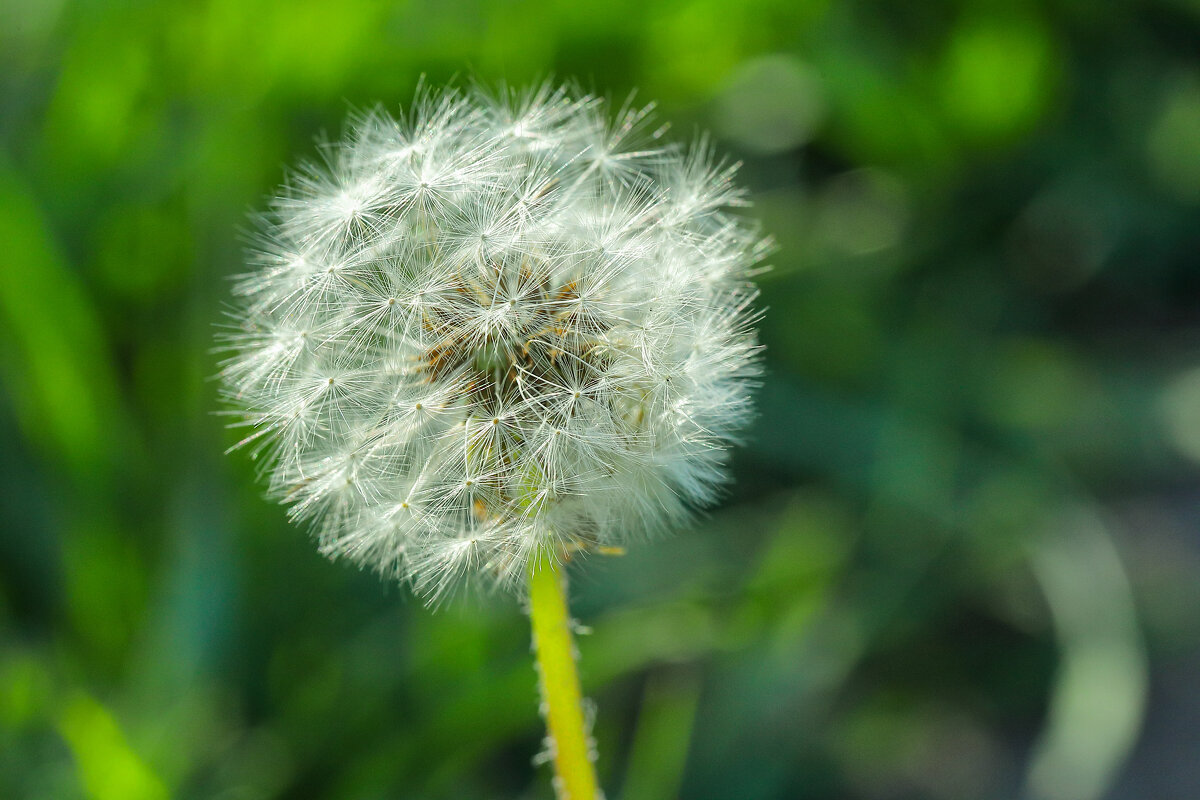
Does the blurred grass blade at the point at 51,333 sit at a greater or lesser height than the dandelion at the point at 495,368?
greater

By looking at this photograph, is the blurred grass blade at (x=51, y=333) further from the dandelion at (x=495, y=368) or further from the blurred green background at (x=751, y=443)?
the dandelion at (x=495, y=368)

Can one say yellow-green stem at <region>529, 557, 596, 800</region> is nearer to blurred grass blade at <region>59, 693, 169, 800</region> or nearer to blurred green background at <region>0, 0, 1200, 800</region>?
blurred green background at <region>0, 0, 1200, 800</region>

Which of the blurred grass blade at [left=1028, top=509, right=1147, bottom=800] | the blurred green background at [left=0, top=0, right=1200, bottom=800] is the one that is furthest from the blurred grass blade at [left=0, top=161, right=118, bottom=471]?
the blurred grass blade at [left=1028, top=509, right=1147, bottom=800]

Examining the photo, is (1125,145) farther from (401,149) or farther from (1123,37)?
(401,149)

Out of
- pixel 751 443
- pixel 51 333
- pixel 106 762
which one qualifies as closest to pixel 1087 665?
pixel 751 443

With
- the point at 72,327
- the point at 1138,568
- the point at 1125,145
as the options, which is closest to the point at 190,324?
the point at 72,327

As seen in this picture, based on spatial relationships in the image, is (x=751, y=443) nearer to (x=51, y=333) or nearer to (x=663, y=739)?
(x=663, y=739)

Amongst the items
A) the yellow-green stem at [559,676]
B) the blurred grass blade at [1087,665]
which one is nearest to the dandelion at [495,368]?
the yellow-green stem at [559,676]
